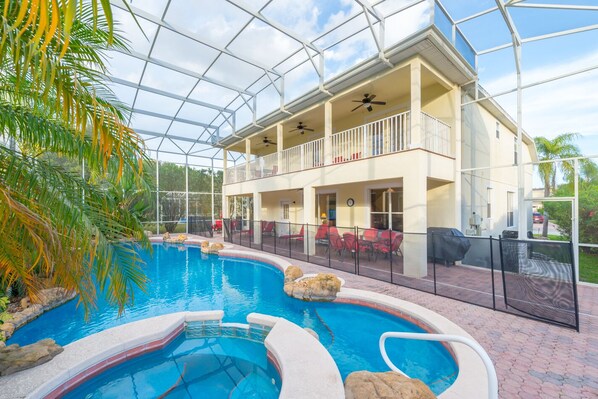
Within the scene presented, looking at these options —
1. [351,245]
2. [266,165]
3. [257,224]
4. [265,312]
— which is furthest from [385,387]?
[266,165]

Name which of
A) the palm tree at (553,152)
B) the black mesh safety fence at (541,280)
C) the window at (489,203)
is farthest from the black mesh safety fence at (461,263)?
the palm tree at (553,152)

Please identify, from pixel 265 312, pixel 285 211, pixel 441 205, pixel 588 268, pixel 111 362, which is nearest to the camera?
pixel 111 362

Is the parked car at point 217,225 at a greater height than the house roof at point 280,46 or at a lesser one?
lesser

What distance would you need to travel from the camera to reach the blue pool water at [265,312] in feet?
13.8

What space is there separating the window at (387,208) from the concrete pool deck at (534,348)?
481 centimetres

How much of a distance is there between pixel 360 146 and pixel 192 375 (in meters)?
8.94

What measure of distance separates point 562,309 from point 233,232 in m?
14.2

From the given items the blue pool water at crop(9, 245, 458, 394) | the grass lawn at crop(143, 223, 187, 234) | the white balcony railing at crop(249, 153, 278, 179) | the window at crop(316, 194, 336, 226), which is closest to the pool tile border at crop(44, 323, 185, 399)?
the blue pool water at crop(9, 245, 458, 394)

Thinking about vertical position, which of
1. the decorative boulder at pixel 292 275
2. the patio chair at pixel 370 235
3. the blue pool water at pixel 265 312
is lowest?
the blue pool water at pixel 265 312

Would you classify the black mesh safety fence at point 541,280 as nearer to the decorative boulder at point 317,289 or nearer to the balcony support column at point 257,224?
the decorative boulder at point 317,289

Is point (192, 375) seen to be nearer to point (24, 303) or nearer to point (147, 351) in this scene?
point (147, 351)

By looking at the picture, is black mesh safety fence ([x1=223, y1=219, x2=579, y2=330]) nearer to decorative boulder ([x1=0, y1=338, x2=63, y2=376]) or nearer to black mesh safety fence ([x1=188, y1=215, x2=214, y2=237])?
decorative boulder ([x1=0, y1=338, x2=63, y2=376])

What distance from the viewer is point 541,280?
4695mm

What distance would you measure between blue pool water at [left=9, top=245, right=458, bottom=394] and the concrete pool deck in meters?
0.68
